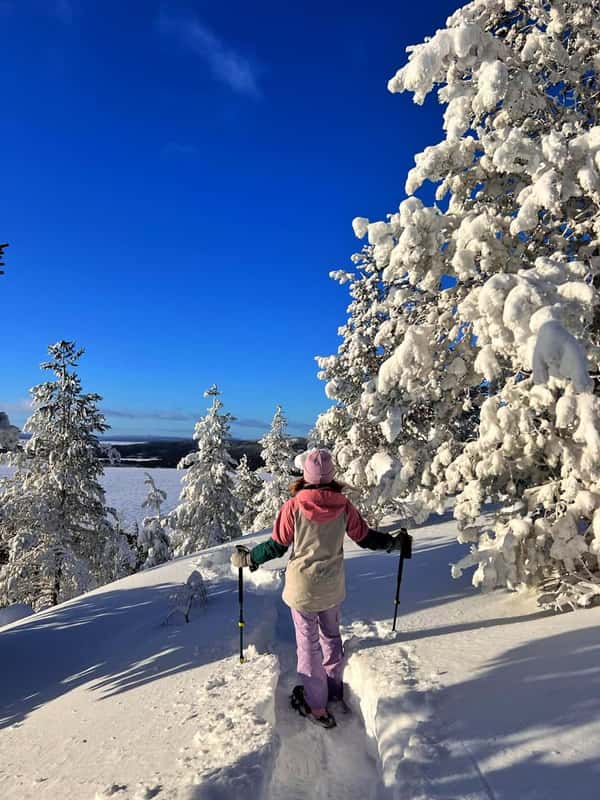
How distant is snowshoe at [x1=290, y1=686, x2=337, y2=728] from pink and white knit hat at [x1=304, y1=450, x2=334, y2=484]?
83.1 inches

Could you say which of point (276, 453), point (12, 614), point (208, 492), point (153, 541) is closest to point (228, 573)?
point (12, 614)

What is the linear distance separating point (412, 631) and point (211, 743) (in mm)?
2715

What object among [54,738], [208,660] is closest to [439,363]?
[208,660]

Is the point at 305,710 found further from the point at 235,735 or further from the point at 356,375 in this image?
the point at 356,375

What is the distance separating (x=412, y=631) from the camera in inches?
219

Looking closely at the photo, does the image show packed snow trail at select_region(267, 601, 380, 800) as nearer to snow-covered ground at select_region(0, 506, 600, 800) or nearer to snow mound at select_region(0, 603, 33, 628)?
snow-covered ground at select_region(0, 506, 600, 800)

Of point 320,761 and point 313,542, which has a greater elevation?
point 313,542

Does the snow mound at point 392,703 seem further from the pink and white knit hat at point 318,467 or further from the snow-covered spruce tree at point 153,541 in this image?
the snow-covered spruce tree at point 153,541

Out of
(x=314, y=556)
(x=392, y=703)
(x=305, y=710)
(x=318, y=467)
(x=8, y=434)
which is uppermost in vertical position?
(x=8, y=434)

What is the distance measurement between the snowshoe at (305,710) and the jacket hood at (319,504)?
5.72 ft

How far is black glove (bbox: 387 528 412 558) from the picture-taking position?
501 centimetres

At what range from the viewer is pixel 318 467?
14.9 ft

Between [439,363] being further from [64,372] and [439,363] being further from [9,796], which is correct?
[64,372]

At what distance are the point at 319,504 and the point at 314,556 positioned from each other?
514 millimetres
